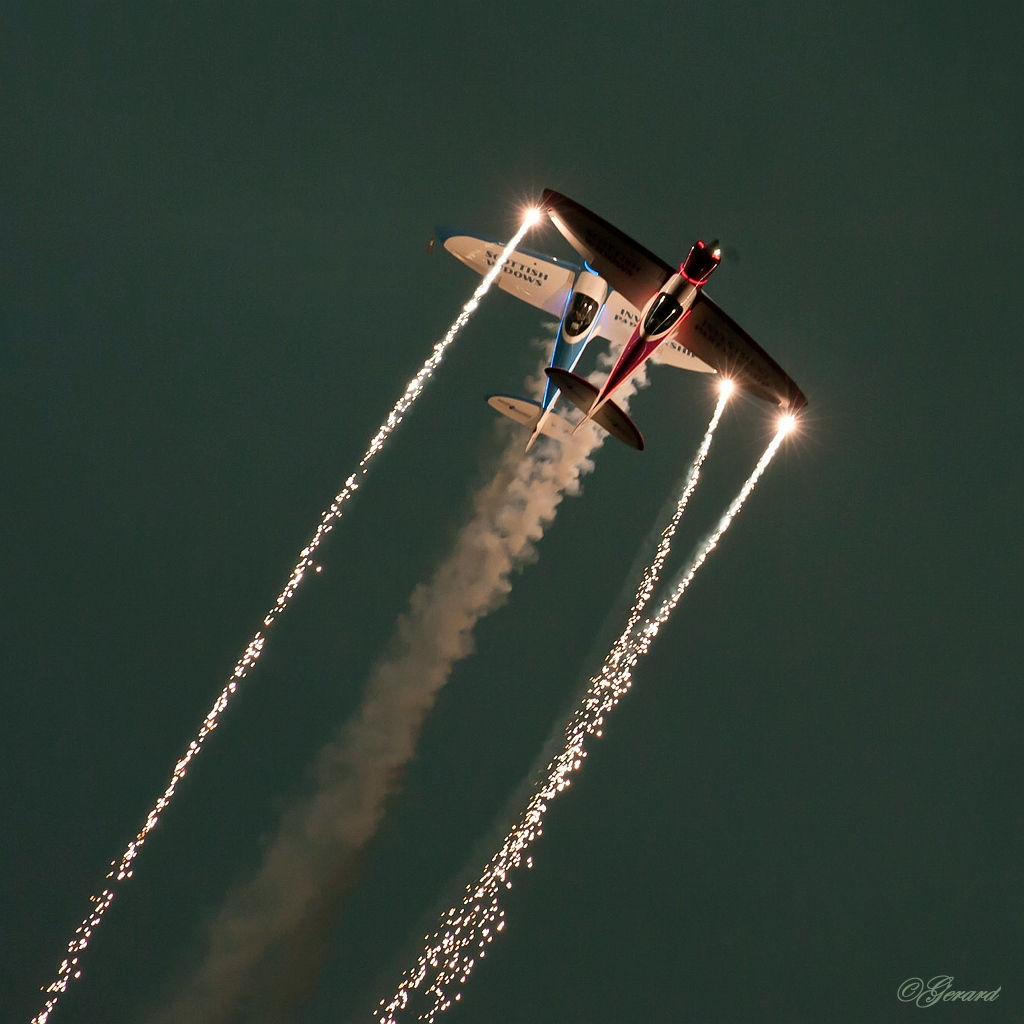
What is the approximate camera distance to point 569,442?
139 ft

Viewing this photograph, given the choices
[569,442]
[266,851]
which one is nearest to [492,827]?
[266,851]

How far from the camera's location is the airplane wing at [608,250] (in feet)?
116

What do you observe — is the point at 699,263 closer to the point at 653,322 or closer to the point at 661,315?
the point at 661,315

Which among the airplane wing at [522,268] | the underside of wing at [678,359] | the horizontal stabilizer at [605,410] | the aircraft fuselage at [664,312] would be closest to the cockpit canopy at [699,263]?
the aircraft fuselage at [664,312]

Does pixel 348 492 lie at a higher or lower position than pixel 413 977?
higher

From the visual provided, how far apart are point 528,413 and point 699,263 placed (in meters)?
9.08

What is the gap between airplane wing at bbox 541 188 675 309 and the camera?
35250mm

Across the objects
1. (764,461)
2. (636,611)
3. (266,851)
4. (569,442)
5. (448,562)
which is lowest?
(266,851)

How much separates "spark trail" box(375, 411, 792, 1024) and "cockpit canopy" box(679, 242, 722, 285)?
207 inches

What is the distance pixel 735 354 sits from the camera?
37719mm

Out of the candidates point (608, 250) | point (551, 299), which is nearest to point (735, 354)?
point (608, 250)

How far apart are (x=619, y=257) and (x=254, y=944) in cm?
2471

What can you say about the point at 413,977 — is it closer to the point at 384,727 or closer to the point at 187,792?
the point at 384,727

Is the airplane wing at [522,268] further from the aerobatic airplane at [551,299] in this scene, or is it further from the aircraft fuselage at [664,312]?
the aircraft fuselage at [664,312]
